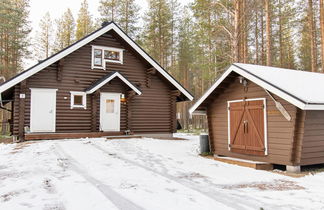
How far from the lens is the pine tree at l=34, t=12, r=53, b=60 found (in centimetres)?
2925

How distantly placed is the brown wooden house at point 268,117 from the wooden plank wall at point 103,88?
221 inches

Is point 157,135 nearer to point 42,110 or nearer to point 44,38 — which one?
point 42,110

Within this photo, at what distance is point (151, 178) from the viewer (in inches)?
222

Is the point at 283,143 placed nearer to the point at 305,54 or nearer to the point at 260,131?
the point at 260,131

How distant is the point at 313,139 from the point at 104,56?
35.7ft

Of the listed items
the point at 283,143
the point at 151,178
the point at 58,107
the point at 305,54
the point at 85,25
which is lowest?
the point at 151,178

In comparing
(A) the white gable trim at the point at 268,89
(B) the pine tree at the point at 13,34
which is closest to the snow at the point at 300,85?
(A) the white gable trim at the point at 268,89

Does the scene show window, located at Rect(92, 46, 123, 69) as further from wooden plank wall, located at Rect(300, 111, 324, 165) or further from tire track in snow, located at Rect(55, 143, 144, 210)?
wooden plank wall, located at Rect(300, 111, 324, 165)

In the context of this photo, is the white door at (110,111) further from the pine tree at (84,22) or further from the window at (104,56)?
the pine tree at (84,22)

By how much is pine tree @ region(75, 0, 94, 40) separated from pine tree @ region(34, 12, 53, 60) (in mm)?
3100

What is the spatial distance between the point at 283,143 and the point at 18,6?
93.1ft

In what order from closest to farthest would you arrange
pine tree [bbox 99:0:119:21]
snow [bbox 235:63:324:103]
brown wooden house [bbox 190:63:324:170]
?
snow [bbox 235:63:324:103], brown wooden house [bbox 190:63:324:170], pine tree [bbox 99:0:119:21]

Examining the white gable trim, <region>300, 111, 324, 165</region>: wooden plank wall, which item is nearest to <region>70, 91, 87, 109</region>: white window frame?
the white gable trim

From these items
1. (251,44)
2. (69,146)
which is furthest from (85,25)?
(69,146)
